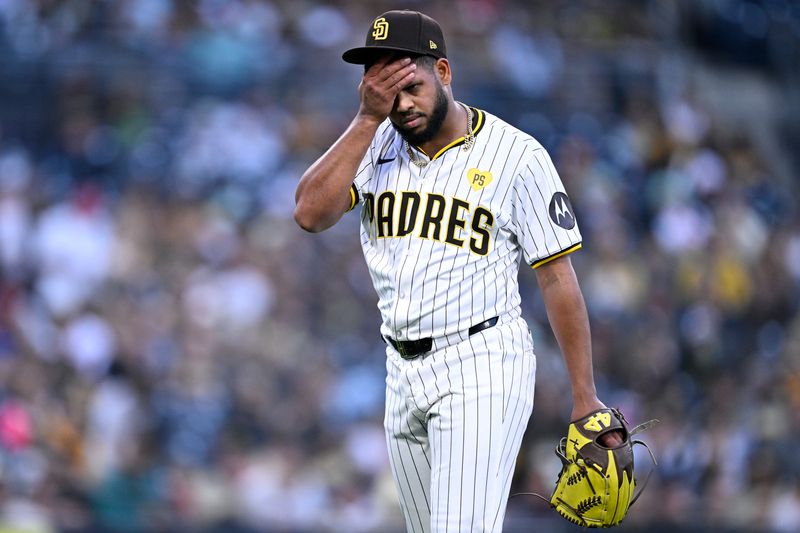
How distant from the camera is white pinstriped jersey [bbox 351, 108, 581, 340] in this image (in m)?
3.89

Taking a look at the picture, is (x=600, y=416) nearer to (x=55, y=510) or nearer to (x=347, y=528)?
(x=347, y=528)

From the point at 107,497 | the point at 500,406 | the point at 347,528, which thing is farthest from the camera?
the point at 107,497

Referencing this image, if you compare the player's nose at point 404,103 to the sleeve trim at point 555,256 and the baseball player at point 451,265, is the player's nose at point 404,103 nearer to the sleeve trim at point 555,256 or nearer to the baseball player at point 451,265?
the baseball player at point 451,265

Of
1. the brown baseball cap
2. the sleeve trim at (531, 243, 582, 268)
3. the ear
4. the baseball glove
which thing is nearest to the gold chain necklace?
the ear

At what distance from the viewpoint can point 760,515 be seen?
848 centimetres

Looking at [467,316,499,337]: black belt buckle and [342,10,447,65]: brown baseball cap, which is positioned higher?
[342,10,447,65]: brown baseball cap

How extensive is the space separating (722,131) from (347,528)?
6846mm

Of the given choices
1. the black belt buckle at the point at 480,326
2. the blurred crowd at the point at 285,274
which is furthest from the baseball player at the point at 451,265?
the blurred crowd at the point at 285,274

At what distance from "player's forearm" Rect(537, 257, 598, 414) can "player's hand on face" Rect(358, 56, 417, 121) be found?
27.8 inches

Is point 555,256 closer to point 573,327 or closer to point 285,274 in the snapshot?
point 573,327

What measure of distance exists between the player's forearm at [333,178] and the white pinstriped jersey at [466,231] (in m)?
0.20

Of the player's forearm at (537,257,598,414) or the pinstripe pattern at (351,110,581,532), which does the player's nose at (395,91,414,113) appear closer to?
the pinstripe pattern at (351,110,581,532)

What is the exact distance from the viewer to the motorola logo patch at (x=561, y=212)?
3.91 meters

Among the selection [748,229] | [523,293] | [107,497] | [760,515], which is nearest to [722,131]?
[748,229]
